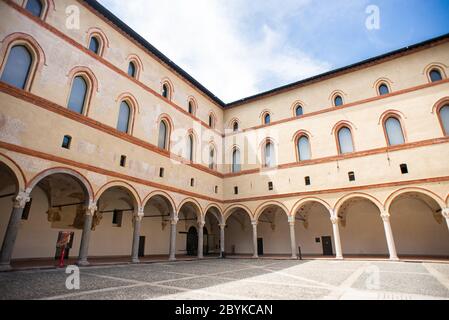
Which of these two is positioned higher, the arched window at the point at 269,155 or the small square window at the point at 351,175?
the arched window at the point at 269,155

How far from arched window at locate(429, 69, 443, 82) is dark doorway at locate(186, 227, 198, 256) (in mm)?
23040

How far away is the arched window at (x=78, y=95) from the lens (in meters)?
13.1

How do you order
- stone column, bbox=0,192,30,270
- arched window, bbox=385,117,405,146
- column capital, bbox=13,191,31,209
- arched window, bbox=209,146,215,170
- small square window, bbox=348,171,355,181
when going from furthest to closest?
arched window, bbox=209,146,215,170
small square window, bbox=348,171,355,181
arched window, bbox=385,117,405,146
column capital, bbox=13,191,31,209
stone column, bbox=0,192,30,270

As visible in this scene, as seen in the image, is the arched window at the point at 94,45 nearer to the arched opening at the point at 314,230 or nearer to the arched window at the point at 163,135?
the arched window at the point at 163,135

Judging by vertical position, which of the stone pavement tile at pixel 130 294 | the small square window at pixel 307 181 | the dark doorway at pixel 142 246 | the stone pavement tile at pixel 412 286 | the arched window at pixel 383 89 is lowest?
the stone pavement tile at pixel 130 294

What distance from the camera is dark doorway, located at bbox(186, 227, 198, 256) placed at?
24433 mm

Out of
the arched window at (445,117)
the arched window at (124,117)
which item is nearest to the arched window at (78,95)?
the arched window at (124,117)

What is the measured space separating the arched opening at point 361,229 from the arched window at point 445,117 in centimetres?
684

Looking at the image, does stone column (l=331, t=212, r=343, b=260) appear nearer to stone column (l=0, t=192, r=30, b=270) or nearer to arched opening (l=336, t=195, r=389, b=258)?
arched opening (l=336, t=195, r=389, b=258)

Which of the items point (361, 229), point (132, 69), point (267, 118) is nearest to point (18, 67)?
point (132, 69)

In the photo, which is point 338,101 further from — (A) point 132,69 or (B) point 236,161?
(A) point 132,69

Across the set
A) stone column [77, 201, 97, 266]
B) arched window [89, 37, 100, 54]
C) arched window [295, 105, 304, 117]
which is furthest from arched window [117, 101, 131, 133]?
arched window [295, 105, 304, 117]

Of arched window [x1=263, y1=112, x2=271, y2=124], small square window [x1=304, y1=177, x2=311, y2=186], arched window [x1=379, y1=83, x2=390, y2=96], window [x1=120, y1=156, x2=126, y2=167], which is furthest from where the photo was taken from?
arched window [x1=263, y1=112, x2=271, y2=124]
